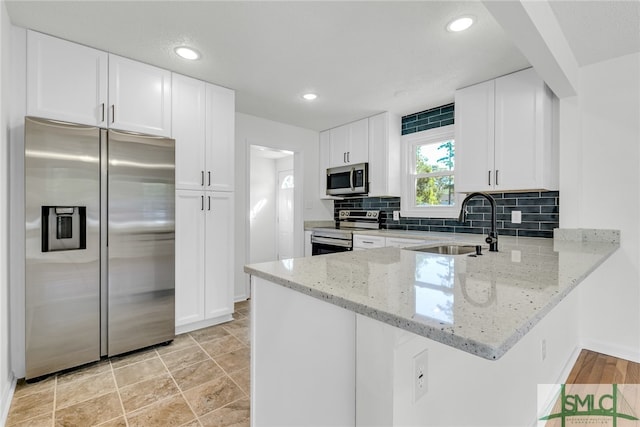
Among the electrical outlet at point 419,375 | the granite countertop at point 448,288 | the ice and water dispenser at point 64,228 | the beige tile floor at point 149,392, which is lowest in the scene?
the beige tile floor at point 149,392

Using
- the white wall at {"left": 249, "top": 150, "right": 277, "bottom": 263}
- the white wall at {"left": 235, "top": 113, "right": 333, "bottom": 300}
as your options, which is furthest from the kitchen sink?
the white wall at {"left": 249, "top": 150, "right": 277, "bottom": 263}

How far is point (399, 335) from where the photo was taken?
2.55 ft

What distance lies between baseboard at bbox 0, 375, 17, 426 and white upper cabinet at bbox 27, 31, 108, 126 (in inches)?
65.7

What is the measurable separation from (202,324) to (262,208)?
133 inches

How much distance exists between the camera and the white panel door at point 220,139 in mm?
2801

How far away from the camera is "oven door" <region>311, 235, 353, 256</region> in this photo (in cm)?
361

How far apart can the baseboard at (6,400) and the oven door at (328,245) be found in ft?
9.22

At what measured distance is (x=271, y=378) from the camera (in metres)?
1.12

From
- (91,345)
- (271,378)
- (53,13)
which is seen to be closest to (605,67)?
(271,378)

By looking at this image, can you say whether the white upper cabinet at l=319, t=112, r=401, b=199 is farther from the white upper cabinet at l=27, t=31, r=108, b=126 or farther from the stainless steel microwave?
the white upper cabinet at l=27, t=31, r=108, b=126

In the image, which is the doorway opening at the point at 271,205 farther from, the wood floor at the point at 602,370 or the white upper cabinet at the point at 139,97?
the wood floor at the point at 602,370

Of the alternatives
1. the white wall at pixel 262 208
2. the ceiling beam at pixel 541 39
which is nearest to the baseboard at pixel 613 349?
the ceiling beam at pixel 541 39

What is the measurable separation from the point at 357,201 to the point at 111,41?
323cm
